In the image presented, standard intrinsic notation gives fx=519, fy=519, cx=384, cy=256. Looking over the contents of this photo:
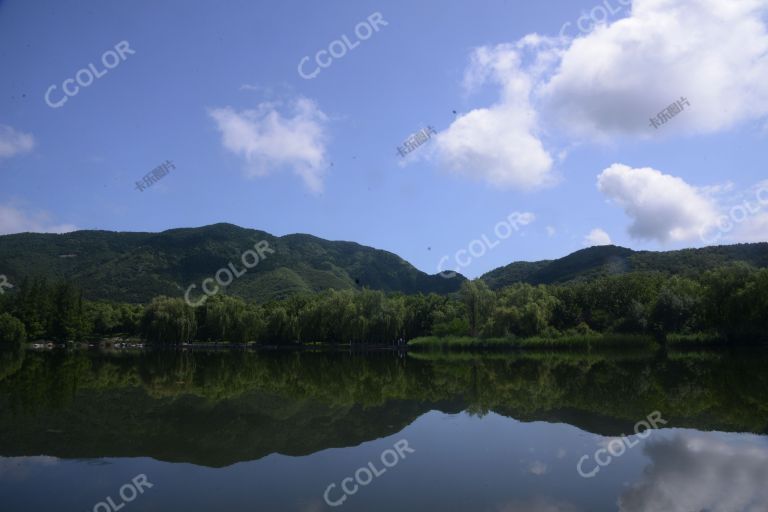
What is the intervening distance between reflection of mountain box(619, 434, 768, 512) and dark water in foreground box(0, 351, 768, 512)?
0.13ft

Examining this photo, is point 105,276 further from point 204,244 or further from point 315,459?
point 315,459

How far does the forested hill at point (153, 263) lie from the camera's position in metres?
131

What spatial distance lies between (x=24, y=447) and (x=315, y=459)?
6439 millimetres

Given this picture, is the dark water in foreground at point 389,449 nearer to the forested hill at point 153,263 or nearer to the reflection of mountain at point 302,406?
the reflection of mountain at point 302,406

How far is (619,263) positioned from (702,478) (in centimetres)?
12651

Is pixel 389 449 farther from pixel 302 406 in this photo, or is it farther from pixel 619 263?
pixel 619 263

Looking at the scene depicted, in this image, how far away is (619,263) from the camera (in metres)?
124

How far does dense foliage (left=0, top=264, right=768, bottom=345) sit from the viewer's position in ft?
160

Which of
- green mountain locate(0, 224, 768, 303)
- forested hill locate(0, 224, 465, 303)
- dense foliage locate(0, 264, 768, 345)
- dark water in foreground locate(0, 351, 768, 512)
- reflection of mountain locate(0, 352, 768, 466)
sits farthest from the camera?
forested hill locate(0, 224, 465, 303)

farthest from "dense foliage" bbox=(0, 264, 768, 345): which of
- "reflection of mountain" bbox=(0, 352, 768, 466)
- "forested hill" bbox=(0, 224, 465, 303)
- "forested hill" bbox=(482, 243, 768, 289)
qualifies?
"forested hill" bbox=(0, 224, 465, 303)

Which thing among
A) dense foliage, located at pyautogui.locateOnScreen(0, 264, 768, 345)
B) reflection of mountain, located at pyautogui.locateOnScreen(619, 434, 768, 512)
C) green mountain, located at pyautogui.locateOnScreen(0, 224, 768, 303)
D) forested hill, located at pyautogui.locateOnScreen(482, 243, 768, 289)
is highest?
green mountain, located at pyautogui.locateOnScreen(0, 224, 768, 303)

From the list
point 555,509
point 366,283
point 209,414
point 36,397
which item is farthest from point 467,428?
point 366,283

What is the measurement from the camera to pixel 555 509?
24.0ft

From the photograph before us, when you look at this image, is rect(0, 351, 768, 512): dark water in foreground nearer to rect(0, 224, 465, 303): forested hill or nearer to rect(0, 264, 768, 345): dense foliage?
rect(0, 264, 768, 345): dense foliage
